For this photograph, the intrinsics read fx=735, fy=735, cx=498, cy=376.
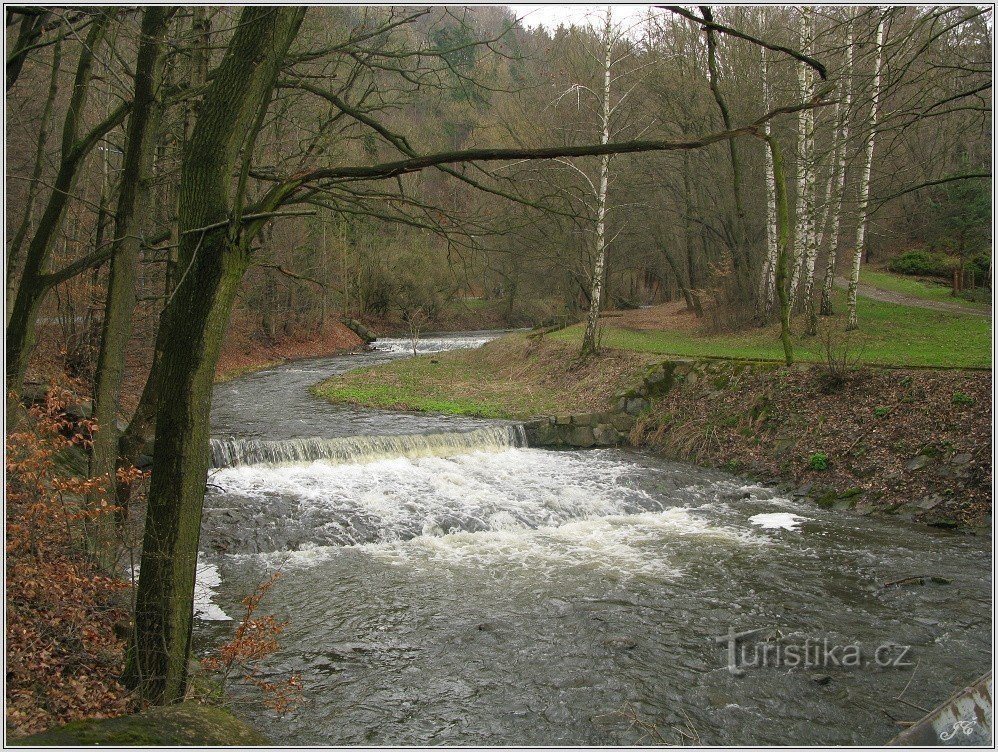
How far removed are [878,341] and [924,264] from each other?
1576 centimetres

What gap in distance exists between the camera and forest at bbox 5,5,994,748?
3.91 meters

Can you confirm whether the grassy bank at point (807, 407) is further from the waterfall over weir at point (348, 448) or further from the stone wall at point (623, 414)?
the waterfall over weir at point (348, 448)

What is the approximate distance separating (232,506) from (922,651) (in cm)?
856

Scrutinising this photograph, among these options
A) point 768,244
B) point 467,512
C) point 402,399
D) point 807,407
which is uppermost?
point 768,244

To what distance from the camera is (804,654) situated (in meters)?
6.48

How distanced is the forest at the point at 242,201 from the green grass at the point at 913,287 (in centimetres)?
50

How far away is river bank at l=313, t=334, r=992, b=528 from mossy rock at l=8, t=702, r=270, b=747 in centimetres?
981

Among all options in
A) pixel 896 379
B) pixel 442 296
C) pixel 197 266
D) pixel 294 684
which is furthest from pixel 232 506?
pixel 442 296

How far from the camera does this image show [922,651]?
652 centimetres

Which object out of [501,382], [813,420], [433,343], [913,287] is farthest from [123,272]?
[433,343]

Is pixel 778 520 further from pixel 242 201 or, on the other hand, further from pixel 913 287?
pixel 913 287

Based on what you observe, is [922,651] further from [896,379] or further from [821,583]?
[896,379]

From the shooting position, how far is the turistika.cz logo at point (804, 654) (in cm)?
631

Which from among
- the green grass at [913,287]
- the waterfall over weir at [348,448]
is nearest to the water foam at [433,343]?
the green grass at [913,287]
